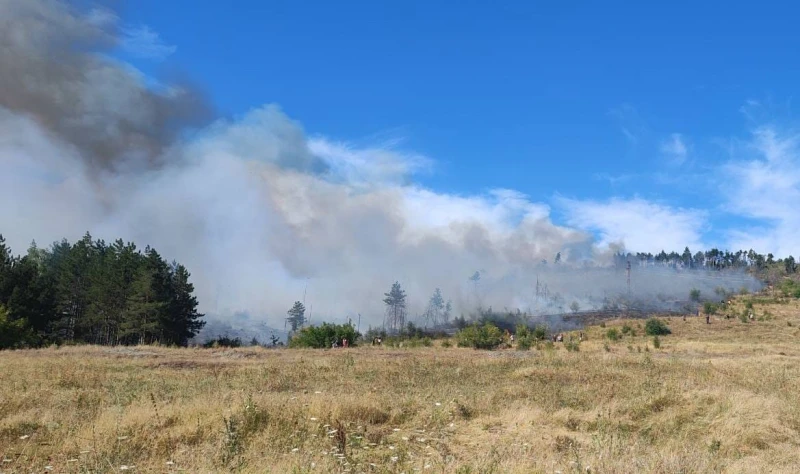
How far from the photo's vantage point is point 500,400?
452 inches

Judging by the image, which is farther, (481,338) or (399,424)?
(481,338)

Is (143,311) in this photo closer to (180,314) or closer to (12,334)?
(180,314)

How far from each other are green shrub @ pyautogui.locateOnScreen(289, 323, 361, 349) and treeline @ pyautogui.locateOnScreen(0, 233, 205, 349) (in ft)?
54.7

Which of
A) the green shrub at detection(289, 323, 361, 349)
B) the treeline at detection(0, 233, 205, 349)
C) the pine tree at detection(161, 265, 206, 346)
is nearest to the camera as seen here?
the green shrub at detection(289, 323, 361, 349)

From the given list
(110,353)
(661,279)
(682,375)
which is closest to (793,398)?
(682,375)

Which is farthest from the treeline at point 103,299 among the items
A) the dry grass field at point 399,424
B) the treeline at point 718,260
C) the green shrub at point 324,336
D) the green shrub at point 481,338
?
the treeline at point 718,260

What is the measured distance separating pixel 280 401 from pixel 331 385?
4.60 metres

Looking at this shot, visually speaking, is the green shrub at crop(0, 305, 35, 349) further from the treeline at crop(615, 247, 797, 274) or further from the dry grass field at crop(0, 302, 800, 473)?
the treeline at crop(615, 247, 797, 274)

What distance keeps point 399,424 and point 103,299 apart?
5226 cm

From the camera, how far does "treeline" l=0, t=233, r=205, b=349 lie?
47.5 metres

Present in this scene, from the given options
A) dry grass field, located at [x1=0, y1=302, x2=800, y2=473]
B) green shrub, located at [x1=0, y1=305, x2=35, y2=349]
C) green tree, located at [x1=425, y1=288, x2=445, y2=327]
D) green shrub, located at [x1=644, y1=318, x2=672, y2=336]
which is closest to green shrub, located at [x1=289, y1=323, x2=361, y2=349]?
green shrub, located at [x1=0, y1=305, x2=35, y2=349]

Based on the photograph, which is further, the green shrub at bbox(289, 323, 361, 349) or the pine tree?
the pine tree

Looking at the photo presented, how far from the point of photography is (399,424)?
30.3ft

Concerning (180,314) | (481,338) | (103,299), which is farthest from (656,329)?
(103,299)
